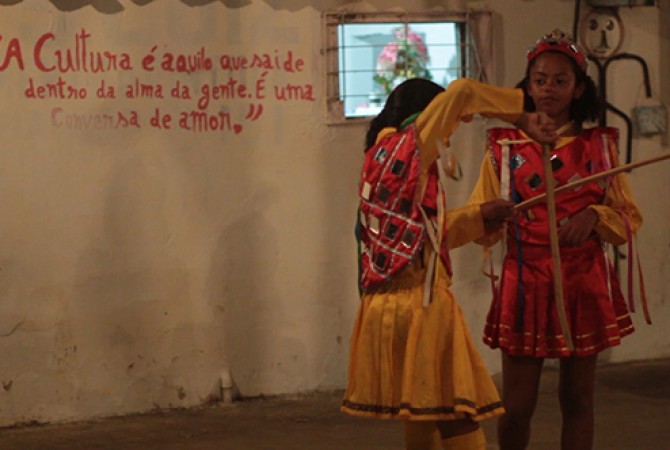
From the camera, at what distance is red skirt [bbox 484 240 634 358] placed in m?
4.32

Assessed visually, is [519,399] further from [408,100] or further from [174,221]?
[174,221]

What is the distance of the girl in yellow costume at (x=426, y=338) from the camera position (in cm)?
379

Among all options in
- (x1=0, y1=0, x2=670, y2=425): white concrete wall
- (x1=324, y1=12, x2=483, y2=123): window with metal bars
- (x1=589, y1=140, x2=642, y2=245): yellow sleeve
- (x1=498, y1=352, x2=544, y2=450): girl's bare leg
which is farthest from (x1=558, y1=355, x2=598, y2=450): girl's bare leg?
(x1=324, y1=12, x2=483, y2=123): window with metal bars

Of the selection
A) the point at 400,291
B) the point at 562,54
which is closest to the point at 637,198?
the point at 562,54

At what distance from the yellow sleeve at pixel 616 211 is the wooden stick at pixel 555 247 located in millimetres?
211

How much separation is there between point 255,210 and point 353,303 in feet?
2.60

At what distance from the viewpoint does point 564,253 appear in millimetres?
4328

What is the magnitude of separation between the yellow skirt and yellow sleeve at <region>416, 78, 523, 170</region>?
17.3 inches

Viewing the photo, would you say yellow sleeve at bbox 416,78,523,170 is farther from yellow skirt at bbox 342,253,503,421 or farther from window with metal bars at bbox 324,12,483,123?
window with metal bars at bbox 324,12,483,123

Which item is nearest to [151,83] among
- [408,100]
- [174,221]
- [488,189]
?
[174,221]

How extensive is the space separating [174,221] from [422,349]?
9.13 ft

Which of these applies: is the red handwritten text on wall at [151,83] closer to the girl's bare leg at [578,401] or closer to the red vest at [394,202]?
the red vest at [394,202]

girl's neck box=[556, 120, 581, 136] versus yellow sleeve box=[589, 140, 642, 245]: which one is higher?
girl's neck box=[556, 120, 581, 136]

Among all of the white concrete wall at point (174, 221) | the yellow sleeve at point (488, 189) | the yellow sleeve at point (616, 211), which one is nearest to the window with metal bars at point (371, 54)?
the white concrete wall at point (174, 221)
